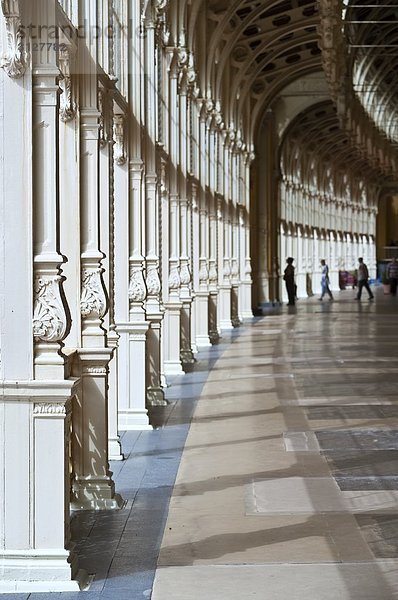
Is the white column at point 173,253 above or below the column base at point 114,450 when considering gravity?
above

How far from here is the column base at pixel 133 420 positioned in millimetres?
12781

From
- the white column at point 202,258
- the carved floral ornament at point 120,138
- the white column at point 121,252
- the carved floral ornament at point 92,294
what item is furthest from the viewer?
the white column at point 202,258

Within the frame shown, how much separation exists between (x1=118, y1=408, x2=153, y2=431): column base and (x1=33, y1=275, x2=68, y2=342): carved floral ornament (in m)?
5.91

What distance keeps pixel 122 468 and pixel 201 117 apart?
50.6 ft

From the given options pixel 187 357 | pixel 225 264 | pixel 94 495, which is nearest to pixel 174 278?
pixel 187 357

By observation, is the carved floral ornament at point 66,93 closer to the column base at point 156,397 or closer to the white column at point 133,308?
the white column at point 133,308

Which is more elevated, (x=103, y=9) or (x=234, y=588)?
(x=103, y=9)

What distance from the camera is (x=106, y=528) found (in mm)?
8172

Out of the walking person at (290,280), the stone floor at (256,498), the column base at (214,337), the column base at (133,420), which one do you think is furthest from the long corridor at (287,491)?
the walking person at (290,280)

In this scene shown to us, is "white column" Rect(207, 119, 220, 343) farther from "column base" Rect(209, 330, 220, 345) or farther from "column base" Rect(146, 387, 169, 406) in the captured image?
"column base" Rect(146, 387, 169, 406)

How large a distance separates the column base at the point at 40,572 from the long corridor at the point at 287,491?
19.1 inches

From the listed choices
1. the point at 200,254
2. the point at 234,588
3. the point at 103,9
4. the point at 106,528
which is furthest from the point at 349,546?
the point at 200,254

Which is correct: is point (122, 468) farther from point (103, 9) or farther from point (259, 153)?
point (259, 153)

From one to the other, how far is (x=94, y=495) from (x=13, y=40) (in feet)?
11.6
